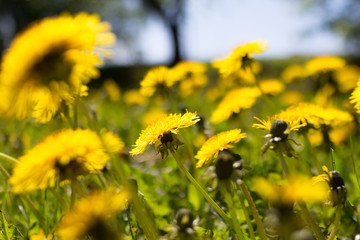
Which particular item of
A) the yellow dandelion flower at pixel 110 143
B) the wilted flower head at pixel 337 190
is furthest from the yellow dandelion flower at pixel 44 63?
the wilted flower head at pixel 337 190

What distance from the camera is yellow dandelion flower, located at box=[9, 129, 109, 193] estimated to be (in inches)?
28.7

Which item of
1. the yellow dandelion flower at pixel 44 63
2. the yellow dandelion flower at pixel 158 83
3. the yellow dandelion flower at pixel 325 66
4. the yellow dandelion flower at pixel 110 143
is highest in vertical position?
the yellow dandelion flower at pixel 44 63

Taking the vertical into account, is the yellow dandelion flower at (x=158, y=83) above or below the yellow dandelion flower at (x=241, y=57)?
below

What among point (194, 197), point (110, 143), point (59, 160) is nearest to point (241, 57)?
point (194, 197)

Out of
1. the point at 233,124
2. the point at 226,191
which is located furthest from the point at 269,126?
the point at 233,124

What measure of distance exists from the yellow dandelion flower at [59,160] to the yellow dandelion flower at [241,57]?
82cm

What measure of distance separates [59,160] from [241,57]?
0.93 meters

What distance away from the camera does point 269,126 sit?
991 millimetres

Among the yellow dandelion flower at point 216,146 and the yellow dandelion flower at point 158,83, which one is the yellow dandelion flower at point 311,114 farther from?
the yellow dandelion flower at point 158,83

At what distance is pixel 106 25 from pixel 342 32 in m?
24.2

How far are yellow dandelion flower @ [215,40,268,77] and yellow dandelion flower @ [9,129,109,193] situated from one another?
2.70 feet

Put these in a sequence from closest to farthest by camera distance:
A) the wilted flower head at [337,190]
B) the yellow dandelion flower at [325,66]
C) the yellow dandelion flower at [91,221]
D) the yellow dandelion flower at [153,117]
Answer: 1. the yellow dandelion flower at [91,221]
2. the wilted flower head at [337,190]
3. the yellow dandelion flower at [153,117]
4. the yellow dandelion flower at [325,66]

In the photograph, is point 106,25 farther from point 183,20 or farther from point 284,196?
point 183,20

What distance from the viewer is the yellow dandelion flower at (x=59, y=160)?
0.73m
